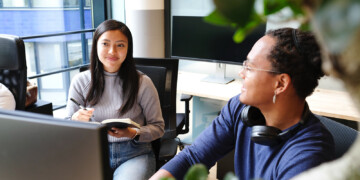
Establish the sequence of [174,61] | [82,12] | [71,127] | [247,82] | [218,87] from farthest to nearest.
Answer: [82,12]
[218,87]
[174,61]
[247,82]
[71,127]

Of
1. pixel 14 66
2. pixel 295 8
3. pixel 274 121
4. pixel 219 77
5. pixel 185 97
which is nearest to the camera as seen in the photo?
pixel 295 8

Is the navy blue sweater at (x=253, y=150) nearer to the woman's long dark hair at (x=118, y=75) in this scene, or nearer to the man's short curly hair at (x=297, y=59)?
the man's short curly hair at (x=297, y=59)

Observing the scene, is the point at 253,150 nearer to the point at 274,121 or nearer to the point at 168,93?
the point at 274,121

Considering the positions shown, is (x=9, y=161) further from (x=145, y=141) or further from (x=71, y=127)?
(x=145, y=141)

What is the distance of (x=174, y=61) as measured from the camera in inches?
89.0

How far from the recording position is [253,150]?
133cm

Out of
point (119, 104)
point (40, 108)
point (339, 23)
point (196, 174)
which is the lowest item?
point (40, 108)

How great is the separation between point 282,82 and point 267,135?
0.22 metres

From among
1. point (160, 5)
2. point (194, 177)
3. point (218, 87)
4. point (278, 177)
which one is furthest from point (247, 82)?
point (160, 5)

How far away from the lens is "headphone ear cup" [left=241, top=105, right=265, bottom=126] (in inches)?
50.8

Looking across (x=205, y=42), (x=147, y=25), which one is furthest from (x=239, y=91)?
(x=147, y=25)

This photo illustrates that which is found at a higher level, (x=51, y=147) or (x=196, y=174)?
(x=196, y=174)

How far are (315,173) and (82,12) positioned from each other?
4.12m

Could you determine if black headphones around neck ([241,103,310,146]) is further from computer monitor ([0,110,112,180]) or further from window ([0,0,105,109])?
window ([0,0,105,109])
